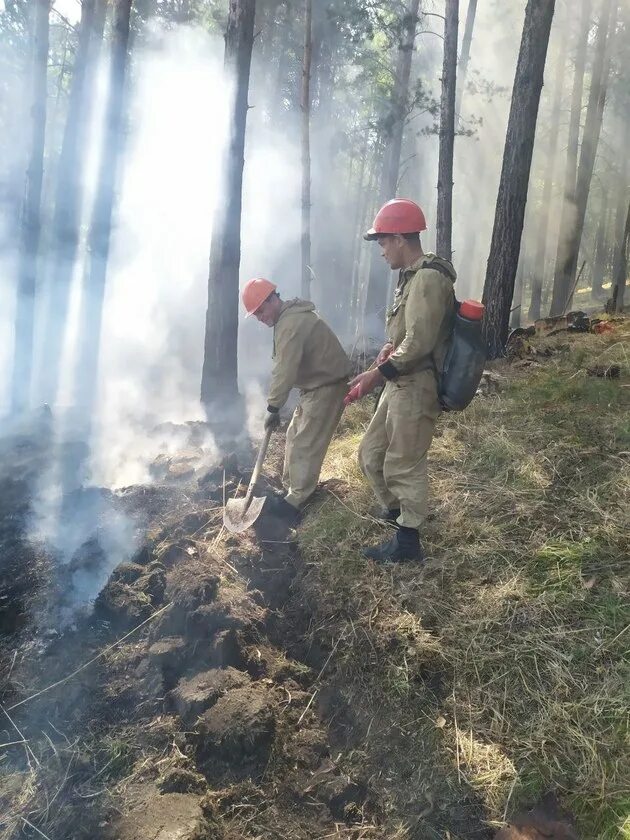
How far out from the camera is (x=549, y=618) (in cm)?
301

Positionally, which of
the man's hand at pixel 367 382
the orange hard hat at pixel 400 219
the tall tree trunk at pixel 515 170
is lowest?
the man's hand at pixel 367 382

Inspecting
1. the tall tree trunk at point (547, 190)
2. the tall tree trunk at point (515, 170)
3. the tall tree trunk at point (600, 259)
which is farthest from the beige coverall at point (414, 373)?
the tall tree trunk at point (600, 259)

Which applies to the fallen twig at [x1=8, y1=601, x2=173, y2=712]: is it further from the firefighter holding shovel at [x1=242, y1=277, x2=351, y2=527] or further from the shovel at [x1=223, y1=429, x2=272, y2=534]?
the firefighter holding shovel at [x1=242, y1=277, x2=351, y2=527]

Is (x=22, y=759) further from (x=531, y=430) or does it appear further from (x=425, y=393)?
(x=531, y=430)

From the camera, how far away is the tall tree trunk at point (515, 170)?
7004 mm

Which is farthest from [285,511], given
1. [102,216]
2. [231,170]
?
[102,216]

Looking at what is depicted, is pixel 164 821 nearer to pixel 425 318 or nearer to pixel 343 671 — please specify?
pixel 343 671

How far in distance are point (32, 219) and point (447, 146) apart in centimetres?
819

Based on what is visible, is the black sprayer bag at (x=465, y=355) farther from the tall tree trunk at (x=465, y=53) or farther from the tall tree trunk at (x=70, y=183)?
the tall tree trunk at (x=465, y=53)

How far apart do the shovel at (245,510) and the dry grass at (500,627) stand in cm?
47

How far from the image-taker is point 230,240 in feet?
26.9

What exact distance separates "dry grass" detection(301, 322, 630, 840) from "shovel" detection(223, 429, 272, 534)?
47 cm

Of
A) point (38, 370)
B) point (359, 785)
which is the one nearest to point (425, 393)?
point (359, 785)

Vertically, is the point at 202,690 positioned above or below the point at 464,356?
below
